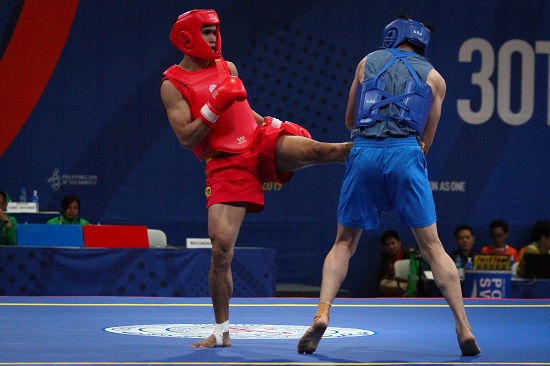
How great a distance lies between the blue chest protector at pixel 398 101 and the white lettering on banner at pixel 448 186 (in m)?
7.87

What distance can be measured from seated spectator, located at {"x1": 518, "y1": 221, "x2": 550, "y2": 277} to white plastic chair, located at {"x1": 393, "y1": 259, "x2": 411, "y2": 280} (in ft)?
4.24

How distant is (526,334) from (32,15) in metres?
7.76

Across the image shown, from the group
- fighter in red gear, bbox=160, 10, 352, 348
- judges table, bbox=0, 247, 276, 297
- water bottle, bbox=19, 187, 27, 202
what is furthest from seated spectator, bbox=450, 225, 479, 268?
fighter in red gear, bbox=160, 10, 352, 348

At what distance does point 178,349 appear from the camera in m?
5.00

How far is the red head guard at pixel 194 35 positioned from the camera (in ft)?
18.2

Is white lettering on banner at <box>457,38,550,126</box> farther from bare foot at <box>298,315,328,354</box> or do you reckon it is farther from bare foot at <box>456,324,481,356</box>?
bare foot at <box>298,315,328,354</box>

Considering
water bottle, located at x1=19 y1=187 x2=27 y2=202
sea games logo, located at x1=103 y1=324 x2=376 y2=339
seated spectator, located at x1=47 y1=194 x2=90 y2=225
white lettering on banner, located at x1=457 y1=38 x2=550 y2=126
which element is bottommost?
sea games logo, located at x1=103 y1=324 x2=376 y2=339

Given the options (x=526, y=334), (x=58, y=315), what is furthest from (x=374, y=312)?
(x=58, y=315)

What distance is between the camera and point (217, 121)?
215 inches

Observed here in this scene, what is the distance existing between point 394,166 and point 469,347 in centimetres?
94

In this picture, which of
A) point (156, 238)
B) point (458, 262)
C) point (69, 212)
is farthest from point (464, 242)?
Result: point (69, 212)

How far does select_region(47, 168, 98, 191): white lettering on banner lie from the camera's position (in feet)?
39.1

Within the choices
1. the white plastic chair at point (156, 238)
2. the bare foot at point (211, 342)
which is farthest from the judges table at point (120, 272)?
the bare foot at point (211, 342)

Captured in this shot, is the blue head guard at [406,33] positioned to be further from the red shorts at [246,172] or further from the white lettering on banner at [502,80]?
the white lettering on banner at [502,80]
